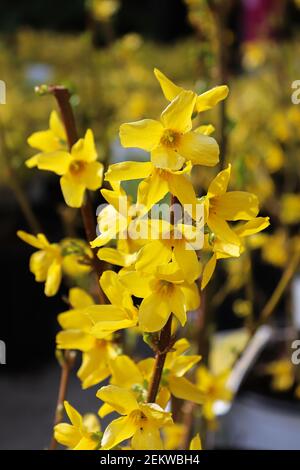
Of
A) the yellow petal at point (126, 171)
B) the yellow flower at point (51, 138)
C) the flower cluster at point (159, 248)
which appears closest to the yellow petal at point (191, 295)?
the flower cluster at point (159, 248)

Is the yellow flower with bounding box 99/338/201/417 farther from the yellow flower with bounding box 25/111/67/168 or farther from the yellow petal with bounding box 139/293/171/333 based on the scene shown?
the yellow flower with bounding box 25/111/67/168

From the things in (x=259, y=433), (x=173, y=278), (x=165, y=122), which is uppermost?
(x=165, y=122)

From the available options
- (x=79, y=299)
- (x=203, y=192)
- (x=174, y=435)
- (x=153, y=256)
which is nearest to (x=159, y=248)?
(x=153, y=256)

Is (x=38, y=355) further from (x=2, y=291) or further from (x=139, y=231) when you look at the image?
(x=139, y=231)

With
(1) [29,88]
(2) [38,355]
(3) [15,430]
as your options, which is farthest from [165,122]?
(1) [29,88]

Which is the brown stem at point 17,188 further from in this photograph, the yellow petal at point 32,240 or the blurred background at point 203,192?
the yellow petal at point 32,240

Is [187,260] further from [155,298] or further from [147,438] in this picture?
[147,438]
